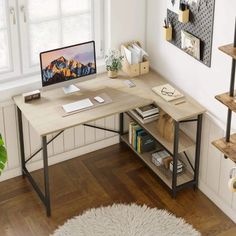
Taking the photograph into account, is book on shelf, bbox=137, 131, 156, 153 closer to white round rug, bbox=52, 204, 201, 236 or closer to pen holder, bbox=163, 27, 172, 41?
white round rug, bbox=52, 204, 201, 236

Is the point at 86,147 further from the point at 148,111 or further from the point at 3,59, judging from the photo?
the point at 3,59

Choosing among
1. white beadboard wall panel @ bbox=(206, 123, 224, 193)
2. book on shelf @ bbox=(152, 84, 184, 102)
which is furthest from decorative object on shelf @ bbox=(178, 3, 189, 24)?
white beadboard wall panel @ bbox=(206, 123, 224, 193)

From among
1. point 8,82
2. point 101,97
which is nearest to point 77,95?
point 101,97

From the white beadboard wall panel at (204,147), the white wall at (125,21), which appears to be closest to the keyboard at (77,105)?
the white wall at (125,21)

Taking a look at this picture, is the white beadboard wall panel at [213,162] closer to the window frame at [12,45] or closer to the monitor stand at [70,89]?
the monitor stand at [70,89]

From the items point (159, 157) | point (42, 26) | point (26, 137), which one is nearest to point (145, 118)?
point (159, 157)

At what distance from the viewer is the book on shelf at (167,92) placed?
189 inches

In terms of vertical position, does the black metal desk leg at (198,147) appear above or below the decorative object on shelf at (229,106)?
below

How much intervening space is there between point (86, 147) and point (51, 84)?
927mm

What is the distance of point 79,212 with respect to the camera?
480cm

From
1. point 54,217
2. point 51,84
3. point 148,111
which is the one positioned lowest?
point 54,217

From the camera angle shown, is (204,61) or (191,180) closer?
(204,61)

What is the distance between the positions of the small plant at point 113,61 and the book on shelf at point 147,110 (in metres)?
0.39

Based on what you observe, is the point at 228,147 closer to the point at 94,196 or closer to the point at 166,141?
the point at 166,141
